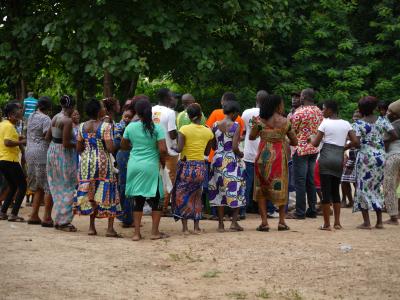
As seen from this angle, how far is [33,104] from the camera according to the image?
1872cm

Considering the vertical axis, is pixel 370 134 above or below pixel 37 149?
above

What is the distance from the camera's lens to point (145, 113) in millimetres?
10758

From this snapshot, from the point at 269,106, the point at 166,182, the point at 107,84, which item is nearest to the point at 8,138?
the point at 166,182

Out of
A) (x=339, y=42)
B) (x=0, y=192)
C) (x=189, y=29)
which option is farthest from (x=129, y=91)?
(x=0, y=192)

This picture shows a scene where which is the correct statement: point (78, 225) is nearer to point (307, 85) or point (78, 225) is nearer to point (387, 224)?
point (387, 224)

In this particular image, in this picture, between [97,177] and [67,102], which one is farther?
→ [67,102]

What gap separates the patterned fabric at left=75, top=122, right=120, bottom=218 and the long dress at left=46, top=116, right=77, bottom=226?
0.53m

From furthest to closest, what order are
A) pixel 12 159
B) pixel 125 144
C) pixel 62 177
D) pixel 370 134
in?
pixel 12 159
pixel 370 134
pixel 62 177
pixel 125 144

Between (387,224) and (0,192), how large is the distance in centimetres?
605

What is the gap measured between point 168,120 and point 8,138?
7.71ft

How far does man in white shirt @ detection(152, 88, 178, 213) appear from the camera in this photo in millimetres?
12547

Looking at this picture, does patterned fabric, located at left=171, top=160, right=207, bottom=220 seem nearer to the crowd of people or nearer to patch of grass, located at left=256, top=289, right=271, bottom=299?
the crowd of people

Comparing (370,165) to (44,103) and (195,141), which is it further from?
(44,103)

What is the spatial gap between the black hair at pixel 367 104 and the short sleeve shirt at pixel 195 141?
2175 mm
